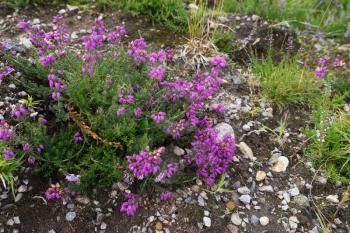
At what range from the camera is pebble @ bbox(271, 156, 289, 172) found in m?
4.44

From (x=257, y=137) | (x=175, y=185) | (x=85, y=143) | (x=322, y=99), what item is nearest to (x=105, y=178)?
(x=85, y=143)

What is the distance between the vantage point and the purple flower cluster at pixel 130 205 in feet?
11.7

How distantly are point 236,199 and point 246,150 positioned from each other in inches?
25.7

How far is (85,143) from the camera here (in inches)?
156

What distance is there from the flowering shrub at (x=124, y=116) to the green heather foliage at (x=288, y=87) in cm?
122

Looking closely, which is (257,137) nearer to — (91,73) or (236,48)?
(236,48)

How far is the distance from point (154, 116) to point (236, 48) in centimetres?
274

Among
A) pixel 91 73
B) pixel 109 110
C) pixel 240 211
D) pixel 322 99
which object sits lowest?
pixel 240 211

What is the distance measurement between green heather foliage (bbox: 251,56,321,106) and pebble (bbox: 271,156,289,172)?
2.94 ft

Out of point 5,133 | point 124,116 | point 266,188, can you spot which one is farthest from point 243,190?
point 5,133

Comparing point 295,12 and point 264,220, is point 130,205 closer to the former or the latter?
point 264,220

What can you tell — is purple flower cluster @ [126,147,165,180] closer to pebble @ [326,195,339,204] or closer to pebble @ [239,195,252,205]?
pebble @ [239,195,252,205]

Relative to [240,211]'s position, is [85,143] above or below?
above

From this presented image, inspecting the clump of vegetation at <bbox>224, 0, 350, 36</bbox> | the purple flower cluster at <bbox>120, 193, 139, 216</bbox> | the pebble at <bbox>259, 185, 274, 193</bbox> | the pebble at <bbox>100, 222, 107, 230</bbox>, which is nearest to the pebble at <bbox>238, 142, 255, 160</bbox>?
the pebble at <bbox>259, 185, 274, 193</bbox>
